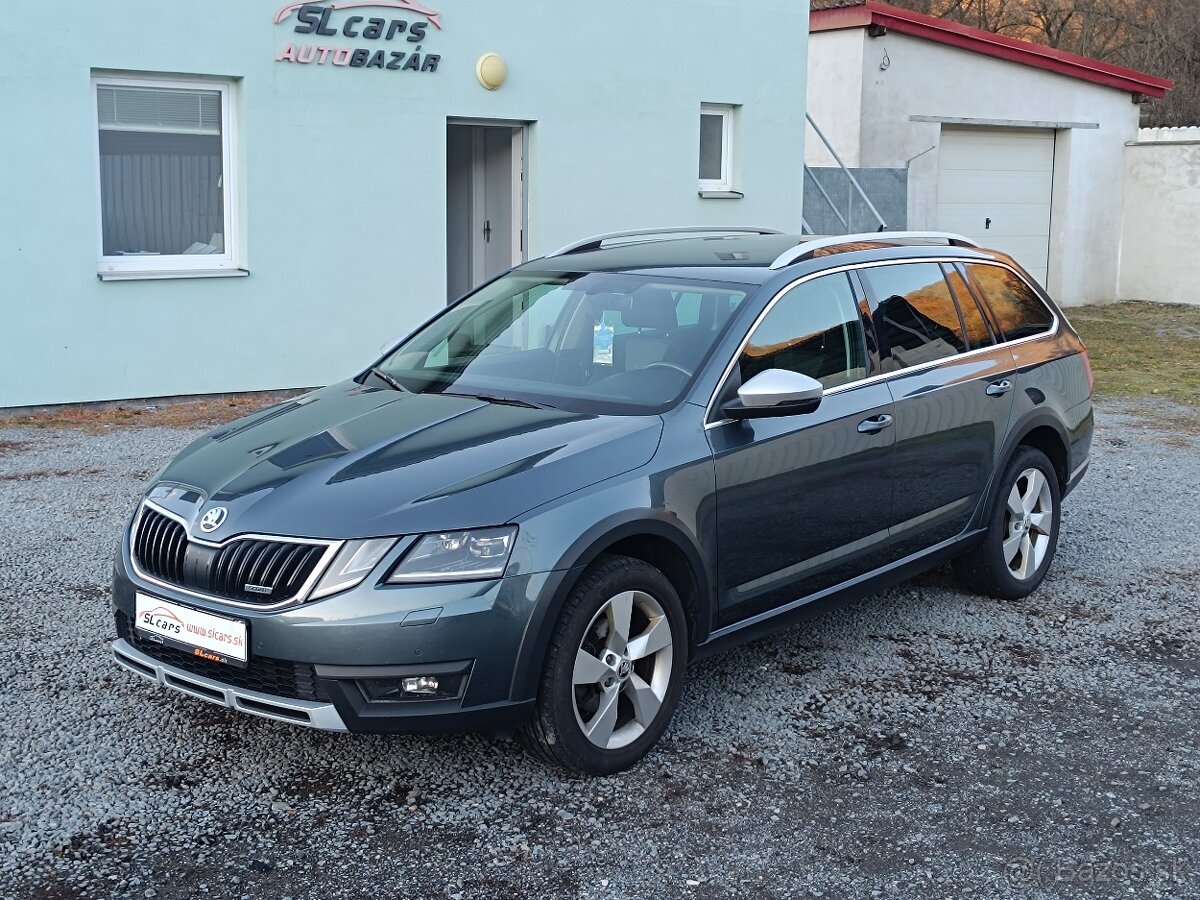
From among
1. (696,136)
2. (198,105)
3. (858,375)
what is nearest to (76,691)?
(858,375)

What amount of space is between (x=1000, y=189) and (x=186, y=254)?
43.7 ft

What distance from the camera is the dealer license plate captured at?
4.06 m

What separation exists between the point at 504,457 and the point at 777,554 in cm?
118

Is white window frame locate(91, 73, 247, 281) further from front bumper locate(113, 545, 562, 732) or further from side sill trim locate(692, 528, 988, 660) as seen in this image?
front bumper locate(113, 545, 562, 732)

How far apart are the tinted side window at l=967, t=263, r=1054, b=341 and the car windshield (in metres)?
1.75

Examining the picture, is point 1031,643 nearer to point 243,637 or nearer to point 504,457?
point 504,457

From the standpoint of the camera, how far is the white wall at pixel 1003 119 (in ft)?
61.0

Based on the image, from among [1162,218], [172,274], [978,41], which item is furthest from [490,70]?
[1162,218]

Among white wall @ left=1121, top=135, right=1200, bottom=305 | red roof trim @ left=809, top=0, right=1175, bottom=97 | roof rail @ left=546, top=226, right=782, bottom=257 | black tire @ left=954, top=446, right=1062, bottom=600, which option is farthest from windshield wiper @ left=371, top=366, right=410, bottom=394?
white wall @ left=1121, top=135, right=1200, bottom=305

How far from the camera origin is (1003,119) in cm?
2006

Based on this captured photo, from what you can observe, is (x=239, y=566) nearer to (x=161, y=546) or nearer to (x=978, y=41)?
(x=161, y=546)

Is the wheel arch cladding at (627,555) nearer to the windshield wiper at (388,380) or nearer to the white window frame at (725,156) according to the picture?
the windshield wiper at (388,380)

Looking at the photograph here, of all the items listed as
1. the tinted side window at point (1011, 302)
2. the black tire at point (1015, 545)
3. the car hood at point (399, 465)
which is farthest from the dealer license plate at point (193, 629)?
the tinted side window at point (1011, 302)

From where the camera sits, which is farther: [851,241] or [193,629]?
[851,241]
